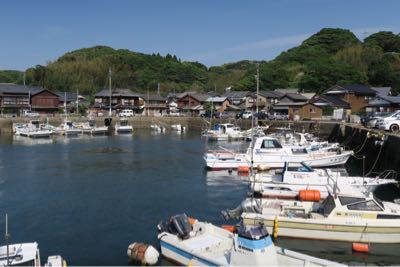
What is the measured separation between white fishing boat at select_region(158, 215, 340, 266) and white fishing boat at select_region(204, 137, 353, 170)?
17.7 m

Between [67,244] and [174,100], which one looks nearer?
[67,244]

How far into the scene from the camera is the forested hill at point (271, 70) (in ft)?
290

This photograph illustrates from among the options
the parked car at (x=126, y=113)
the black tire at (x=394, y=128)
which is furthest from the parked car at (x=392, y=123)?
the parked car at (x=126, y=113)

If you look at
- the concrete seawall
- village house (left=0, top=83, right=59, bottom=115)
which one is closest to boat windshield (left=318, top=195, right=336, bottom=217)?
the concrete seawall

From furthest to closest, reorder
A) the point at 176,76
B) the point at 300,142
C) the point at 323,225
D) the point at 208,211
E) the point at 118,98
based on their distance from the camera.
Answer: the point at 176,76, the point at 118,98, the point at 300,142, the point at 208,211, the point at 323,225

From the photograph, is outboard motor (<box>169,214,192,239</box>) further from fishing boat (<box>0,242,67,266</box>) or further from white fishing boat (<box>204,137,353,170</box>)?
white fishing boat (<box>204,137,353,170</box>)

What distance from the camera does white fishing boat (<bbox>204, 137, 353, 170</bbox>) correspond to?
32.7 m

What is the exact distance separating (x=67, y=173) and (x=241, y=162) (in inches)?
536

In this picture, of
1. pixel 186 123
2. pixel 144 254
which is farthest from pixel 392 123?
pixel 186 123

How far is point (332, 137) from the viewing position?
51.0 metres

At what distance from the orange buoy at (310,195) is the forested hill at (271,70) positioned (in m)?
67.7

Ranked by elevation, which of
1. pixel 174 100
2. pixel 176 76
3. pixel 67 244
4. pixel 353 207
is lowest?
pixel 67 244

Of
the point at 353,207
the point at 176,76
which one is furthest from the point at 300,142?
the point at 176,76

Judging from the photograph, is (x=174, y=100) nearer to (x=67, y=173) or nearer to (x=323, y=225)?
(x=67, y=173)
